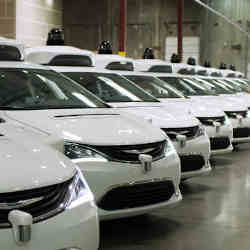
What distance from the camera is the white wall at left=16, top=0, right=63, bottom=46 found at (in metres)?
25.4

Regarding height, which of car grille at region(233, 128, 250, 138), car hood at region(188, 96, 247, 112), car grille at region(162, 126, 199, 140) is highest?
car hood at region(188, 96, 247, 112)

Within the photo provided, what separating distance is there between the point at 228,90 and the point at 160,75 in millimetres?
4661

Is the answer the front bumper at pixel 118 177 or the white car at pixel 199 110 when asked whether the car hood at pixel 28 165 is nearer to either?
the front bumper at pixel 118 177

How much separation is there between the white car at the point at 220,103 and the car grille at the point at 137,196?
510 centimetres

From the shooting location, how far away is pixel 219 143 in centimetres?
812

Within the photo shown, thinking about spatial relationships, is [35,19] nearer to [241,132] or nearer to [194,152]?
[241,132]

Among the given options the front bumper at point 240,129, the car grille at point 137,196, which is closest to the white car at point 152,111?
the car grille at point 137,196

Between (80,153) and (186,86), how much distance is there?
260 inches

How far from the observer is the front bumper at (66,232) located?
2.66 metres

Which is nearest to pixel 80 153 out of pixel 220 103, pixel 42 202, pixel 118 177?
pixel 118 177

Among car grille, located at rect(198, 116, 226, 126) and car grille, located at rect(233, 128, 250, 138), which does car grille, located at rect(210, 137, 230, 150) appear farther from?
car grille, located at rect(233, 128, 250, 138)

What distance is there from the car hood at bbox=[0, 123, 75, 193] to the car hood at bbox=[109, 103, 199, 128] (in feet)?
9.51

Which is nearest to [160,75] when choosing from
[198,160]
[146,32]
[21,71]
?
[198,160]

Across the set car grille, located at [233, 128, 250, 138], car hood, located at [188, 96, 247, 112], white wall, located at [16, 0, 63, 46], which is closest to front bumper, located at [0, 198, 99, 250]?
car hood, located at [188, 96, 247, 112]
